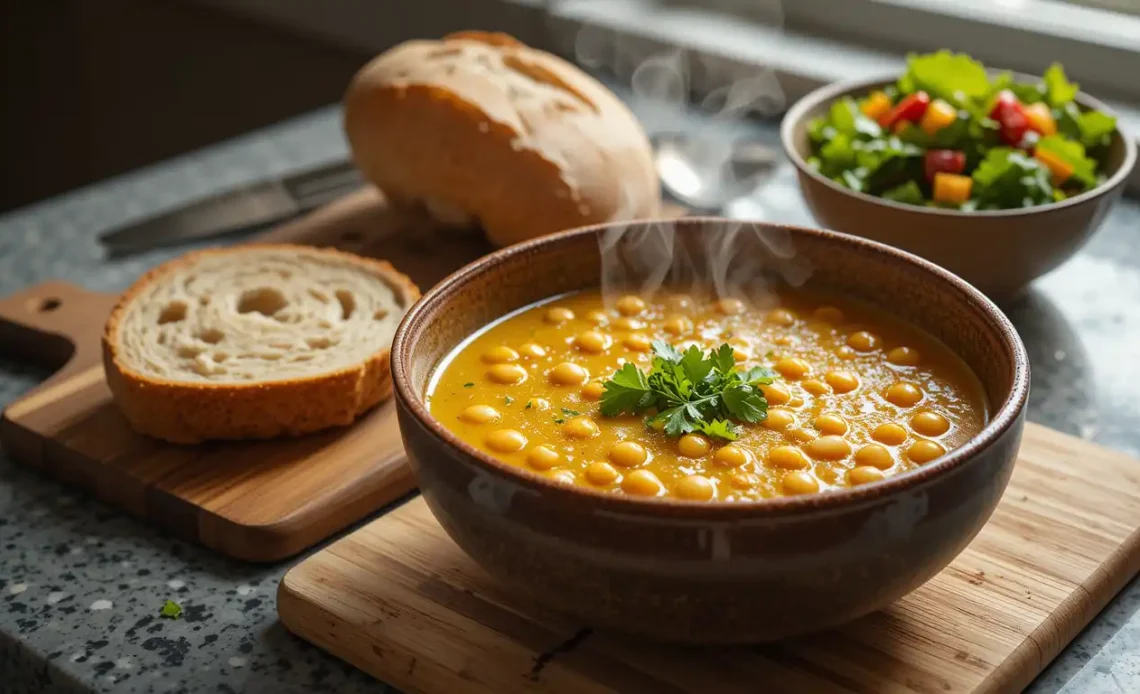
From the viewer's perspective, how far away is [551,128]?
7.57 ft

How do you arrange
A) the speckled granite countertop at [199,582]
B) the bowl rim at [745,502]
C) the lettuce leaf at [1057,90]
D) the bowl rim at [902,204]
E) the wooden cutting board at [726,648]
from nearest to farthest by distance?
the bowl rim at [745,502] < the wooden cutting board at [726,648] < the speckled granite countertop at [199,582] < the bowl rim at [902,204] < the lettuce leaf at [1057,90]

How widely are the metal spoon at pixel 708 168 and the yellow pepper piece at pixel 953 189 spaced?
0.56 m

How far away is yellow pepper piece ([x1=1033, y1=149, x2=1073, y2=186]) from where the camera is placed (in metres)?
2.14

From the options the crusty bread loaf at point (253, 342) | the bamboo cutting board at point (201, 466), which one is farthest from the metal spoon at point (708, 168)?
the bamboo cutting board at point (201, 466)

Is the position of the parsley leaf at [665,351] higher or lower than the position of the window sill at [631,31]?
higher

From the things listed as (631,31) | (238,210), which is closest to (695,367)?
(238,210)

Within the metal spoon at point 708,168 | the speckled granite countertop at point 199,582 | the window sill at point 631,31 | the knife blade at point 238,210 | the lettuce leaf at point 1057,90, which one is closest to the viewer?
the speckled granite countertop at point 199,582

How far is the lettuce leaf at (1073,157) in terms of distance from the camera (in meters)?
2.14

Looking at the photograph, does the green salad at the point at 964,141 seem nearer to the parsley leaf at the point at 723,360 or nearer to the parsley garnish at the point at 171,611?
the parsley leaf at the point at 723,360

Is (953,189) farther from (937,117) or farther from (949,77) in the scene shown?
(949,77)

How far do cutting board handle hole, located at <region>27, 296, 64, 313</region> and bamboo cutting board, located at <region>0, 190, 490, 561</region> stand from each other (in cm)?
4

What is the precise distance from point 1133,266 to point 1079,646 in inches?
45.9

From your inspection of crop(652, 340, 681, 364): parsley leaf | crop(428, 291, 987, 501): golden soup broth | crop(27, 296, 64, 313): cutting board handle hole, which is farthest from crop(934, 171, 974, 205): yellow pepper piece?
crop(27, 296, 64, 313): cutting board handle hole

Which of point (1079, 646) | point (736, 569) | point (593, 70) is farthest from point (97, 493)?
Answer: point (593, 70)
